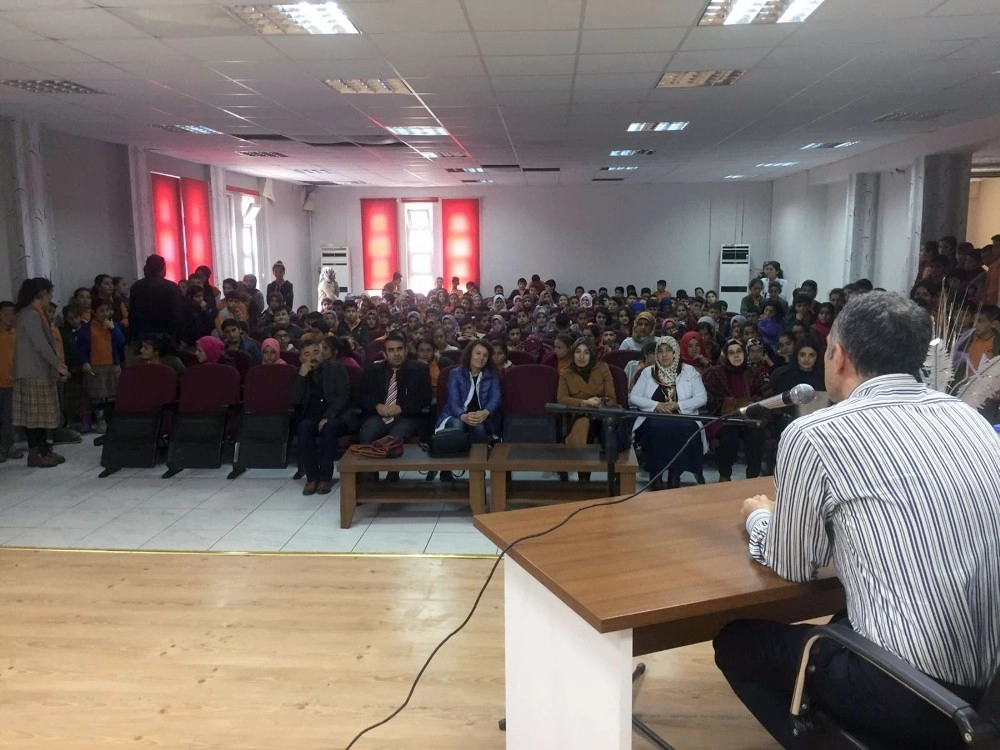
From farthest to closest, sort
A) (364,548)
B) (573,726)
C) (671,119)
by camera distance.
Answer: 1. (671,119)
2. (364,548)
3. (573,726)

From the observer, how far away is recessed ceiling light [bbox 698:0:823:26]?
4355mm

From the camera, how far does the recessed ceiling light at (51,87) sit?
640 cm

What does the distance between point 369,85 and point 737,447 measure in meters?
4.27

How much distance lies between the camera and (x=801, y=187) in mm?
14914

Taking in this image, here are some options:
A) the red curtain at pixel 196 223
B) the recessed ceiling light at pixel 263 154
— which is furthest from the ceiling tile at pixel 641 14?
the red curtain at pixel 196 223

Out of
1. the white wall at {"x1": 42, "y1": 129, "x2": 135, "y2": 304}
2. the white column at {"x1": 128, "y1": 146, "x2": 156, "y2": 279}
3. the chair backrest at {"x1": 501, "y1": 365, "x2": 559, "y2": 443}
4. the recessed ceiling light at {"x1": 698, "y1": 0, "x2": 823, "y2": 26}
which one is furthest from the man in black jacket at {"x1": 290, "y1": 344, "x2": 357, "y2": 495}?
the white column at {"x1": 128, "y1": 146, "x2": 156, "y2": 279}

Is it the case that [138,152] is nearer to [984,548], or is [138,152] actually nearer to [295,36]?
[295,36]

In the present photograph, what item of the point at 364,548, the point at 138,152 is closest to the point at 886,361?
the point at 364,548

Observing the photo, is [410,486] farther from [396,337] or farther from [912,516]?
[912,516]

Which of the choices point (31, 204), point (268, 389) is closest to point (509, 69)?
point (268, 389)

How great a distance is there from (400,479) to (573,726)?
4033 millimetres

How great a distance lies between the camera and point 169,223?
1142 centimetres

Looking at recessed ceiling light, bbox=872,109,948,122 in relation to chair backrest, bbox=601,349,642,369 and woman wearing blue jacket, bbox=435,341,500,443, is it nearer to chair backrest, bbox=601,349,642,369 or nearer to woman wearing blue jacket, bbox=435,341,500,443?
chair backrest, bbox=601,349,642,369

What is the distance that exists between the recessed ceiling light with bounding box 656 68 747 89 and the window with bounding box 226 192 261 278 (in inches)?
384
